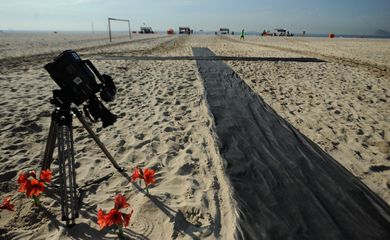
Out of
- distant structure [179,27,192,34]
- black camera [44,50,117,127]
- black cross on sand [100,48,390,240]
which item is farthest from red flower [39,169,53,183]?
distant structure [179,27,192,34]

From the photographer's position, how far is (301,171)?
12.3 ft

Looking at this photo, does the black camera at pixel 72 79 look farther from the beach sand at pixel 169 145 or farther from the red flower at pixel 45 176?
the beach sand at pixel 169 145

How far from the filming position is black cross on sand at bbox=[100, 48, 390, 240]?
274cm

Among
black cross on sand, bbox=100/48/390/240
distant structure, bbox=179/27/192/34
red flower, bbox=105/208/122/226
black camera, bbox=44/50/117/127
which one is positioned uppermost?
distant structure, bbox=179/27/192/34

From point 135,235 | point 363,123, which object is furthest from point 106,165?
point 363,123

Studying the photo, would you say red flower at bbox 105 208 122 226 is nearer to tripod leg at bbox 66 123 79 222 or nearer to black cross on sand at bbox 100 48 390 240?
tripod leg at bbox 66 123 79 222

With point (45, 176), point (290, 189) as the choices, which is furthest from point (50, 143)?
point (290, 189)

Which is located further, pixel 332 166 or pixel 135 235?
pixel 332 166

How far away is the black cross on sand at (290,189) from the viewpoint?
8.98 ft

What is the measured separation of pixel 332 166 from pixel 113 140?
3.76 metres

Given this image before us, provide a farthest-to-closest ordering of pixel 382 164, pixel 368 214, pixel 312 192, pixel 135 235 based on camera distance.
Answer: pixel 382 164 < pixel 312 192 < pixel 368 214 < pixel 135 235

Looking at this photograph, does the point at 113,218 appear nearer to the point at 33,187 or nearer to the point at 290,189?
the point at 33,187

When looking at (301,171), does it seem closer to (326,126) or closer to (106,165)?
(326,126)

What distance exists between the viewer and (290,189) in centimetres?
335
